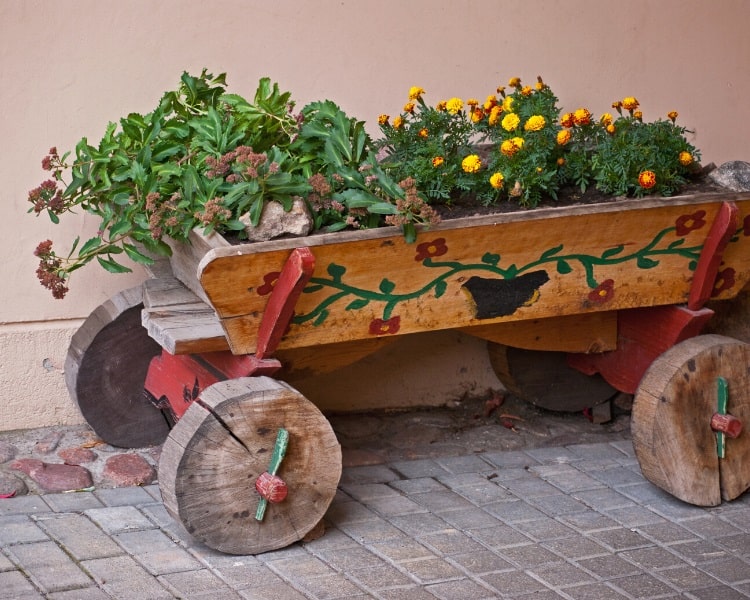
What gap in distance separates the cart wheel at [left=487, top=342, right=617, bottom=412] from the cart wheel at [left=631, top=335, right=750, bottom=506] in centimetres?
83

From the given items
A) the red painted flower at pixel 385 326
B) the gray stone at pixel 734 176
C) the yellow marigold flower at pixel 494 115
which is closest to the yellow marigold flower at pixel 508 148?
the yellow marigold flower at pixel 494 115

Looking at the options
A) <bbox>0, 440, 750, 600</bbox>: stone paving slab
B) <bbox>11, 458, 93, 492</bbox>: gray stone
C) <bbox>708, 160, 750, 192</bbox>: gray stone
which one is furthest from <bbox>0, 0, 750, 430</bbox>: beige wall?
<bbox>708, 160, 750, 192</bbox>: gray stone

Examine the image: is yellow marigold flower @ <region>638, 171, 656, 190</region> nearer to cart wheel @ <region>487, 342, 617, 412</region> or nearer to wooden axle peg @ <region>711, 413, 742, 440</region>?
wooden axle peg @ <region>711, 413, 742, 440</region>

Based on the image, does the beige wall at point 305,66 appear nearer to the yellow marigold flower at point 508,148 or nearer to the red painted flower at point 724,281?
the yellow marigold flower at point 508,148

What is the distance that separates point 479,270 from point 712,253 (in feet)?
Answer: 2.77

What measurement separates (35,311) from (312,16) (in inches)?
60.9

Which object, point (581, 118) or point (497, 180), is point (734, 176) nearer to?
point (581, 118)

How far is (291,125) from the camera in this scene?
13.0 feet

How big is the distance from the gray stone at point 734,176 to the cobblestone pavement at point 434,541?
3.69 ft

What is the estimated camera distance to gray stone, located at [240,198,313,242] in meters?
3.53

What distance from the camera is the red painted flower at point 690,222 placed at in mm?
3910

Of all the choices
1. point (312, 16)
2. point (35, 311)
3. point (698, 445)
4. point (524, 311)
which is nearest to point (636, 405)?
point (698, 445)

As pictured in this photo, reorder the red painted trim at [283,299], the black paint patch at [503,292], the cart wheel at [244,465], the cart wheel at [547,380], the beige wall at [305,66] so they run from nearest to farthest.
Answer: the red painted trim at [283,299] < the cart wheel at [244,465] < the black paint patch at [503,292] < the beige wall at [305,66] < the cart wheel at [547,380]

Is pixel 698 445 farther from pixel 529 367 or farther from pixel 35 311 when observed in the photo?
pixel 35 311
